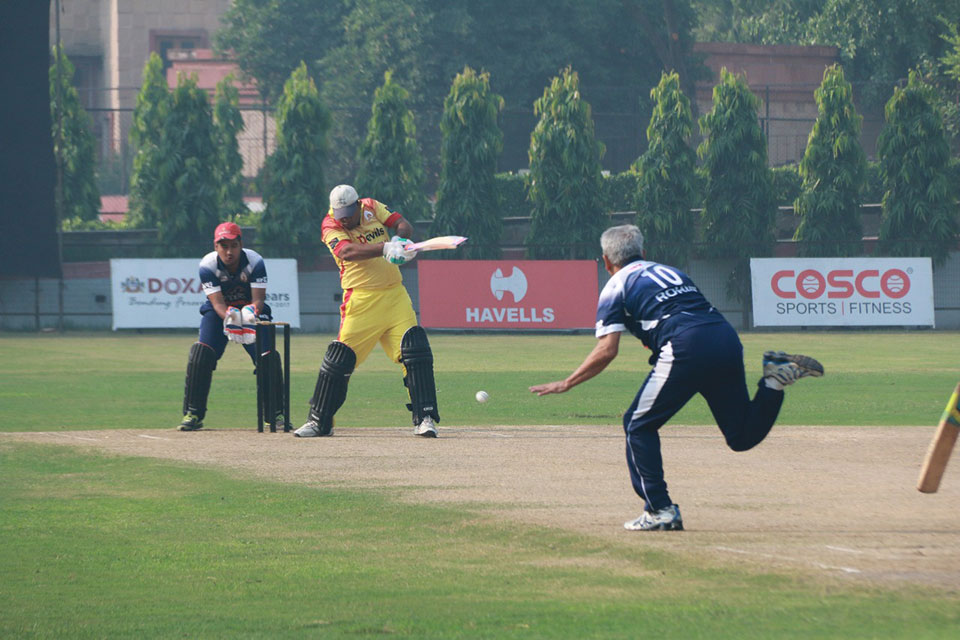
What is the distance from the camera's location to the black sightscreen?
32125 millimetres

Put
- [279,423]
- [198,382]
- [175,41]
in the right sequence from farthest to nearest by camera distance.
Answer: [175,41] < [279,423] < [198,382]

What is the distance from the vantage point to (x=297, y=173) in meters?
38.5

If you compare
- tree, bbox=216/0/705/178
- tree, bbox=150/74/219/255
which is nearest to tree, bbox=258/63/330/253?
tree, bbox=150/74/219/255

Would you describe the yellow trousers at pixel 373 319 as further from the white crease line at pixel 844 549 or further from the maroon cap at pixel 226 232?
the white crease line at pixel 844 549

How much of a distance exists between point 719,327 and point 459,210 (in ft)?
103

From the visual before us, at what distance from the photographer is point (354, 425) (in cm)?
1452

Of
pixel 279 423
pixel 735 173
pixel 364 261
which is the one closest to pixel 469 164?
pixel 735 173

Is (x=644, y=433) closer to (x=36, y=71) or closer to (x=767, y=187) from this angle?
(x=36, y=71)

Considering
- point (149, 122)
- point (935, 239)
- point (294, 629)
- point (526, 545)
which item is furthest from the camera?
point (149, 122)

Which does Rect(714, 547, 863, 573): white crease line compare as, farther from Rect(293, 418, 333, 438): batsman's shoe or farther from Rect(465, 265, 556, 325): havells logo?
Rect(465, 265, 556, 325): havells logo

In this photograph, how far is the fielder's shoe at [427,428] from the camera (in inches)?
501

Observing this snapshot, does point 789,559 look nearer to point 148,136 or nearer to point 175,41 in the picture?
point 148,136

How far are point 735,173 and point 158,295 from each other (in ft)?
53.9

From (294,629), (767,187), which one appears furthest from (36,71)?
(294,629)
